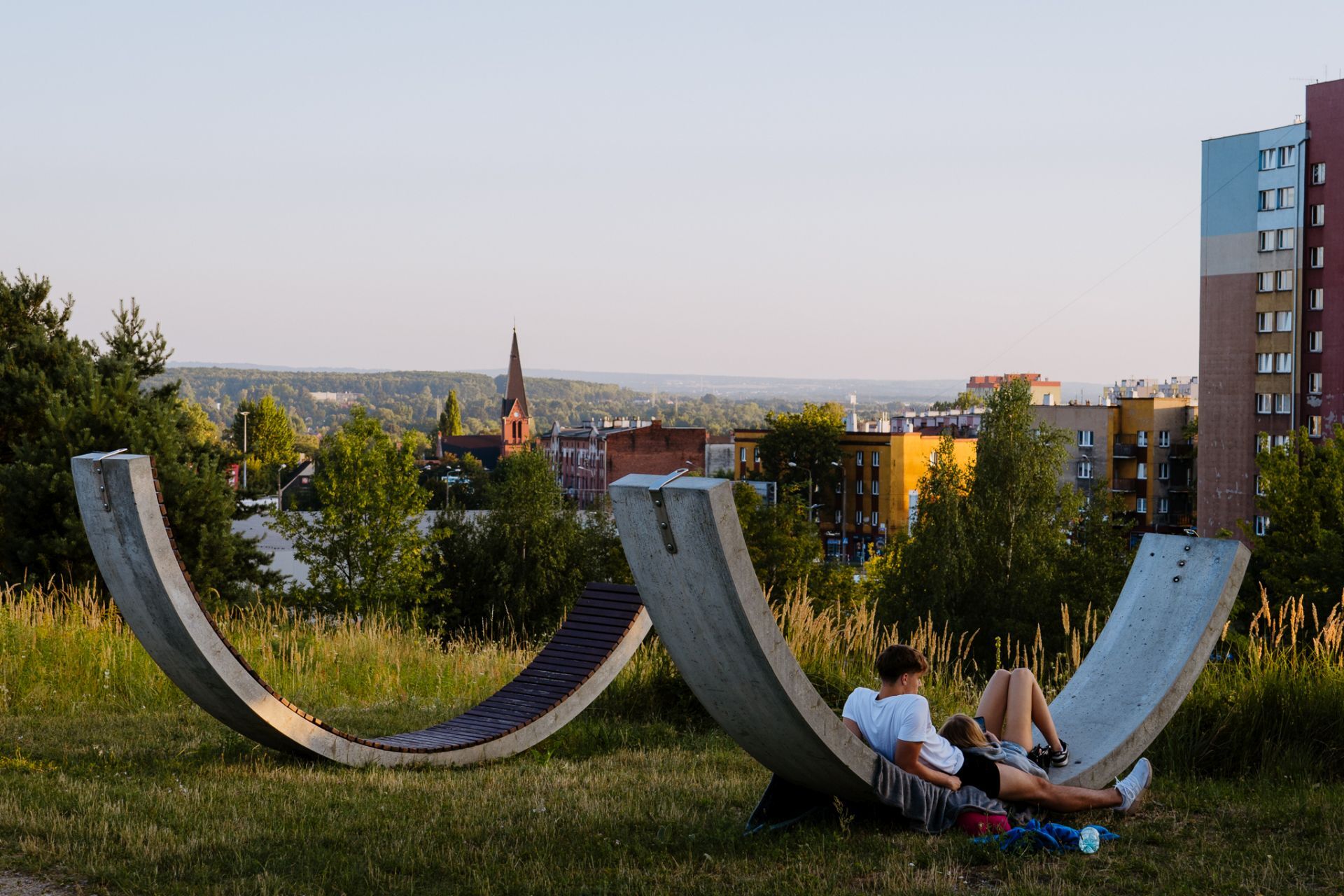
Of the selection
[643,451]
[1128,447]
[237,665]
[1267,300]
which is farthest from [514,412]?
[237,665]

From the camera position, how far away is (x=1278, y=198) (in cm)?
5134

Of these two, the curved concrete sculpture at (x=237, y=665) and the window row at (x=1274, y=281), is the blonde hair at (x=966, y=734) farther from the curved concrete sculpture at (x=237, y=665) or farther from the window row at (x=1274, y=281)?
the window row at (x=1274, y=281)

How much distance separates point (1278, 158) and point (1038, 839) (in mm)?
53083

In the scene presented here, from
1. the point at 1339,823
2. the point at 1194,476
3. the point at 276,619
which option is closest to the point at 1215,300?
the point at 1194,476

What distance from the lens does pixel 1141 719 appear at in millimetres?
5543

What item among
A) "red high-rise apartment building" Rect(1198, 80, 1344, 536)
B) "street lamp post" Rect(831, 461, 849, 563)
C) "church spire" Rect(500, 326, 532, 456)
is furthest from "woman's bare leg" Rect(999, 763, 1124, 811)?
"church spire" Rect(500, 326, 532, 456)

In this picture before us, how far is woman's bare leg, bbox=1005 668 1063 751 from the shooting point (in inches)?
209

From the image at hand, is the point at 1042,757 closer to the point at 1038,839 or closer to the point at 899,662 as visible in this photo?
the point at 1038,839

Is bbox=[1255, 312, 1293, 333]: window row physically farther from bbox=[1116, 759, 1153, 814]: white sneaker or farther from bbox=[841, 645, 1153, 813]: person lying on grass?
bbox=[841, 645, 1153, 813]: person lying on grass

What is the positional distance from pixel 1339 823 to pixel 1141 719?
868 mm

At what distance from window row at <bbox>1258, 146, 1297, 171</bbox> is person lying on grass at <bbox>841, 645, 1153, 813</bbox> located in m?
51.5

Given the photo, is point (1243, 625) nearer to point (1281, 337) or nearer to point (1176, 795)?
→ point (1281, 337)

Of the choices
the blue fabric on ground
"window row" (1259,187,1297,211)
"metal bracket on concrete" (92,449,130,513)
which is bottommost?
the blue fabric on ground

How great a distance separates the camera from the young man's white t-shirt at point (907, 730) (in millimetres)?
4746
